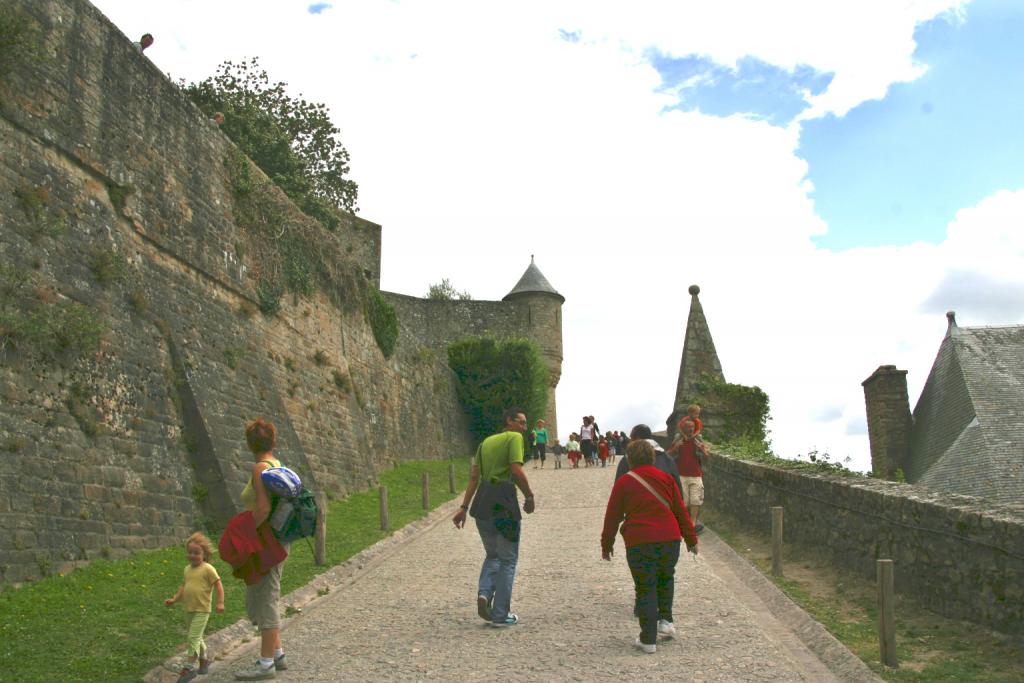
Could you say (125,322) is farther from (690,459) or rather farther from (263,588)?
(690,459)

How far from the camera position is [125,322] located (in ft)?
38.3

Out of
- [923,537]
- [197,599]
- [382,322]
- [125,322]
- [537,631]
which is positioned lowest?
[537,631]

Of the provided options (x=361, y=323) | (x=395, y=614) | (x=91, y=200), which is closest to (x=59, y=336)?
(x=91, y=200)

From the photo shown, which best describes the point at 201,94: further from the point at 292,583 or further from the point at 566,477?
the point at 292,583

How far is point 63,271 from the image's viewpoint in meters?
10.6

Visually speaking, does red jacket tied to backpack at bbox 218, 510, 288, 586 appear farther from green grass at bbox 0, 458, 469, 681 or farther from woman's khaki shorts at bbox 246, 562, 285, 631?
green grass at bbox 0, 458, 469, 681

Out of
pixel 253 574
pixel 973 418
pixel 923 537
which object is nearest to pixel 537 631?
pixel 253 574

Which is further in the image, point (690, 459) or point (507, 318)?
point (507, 318)

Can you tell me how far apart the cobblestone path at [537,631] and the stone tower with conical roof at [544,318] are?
123ft

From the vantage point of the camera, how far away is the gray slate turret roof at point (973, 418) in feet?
71.3

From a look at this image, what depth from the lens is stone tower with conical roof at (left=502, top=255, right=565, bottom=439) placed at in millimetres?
49875

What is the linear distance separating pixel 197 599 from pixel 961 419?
2297 centimetres

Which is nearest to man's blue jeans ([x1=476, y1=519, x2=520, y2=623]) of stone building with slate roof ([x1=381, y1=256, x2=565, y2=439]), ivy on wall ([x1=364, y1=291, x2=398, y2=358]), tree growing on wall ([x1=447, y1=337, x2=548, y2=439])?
ivy on wall ([x1=364, y1=291, x2=398, y2=358])

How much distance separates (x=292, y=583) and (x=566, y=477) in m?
15.4
